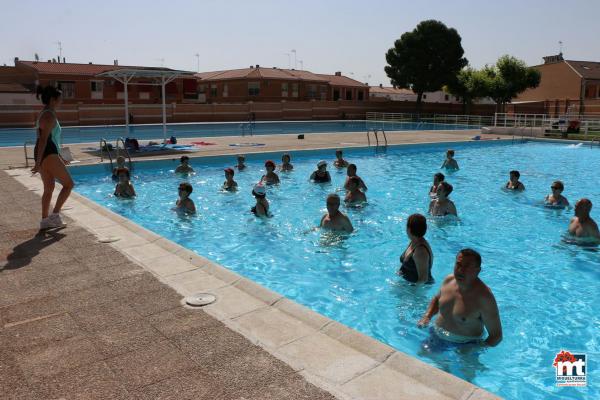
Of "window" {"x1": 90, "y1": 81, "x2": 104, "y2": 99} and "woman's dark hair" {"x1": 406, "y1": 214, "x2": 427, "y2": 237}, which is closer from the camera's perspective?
"woman's dark hair" {"x1": 406, "y1": 214, "x2": 427, "y2": 237}

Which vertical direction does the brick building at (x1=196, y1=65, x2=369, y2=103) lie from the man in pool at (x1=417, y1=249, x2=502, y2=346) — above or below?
above

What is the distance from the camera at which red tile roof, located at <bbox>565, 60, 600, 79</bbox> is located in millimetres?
53378

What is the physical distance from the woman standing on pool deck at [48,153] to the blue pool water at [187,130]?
19.3m

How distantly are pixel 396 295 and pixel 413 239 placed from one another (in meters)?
0.91

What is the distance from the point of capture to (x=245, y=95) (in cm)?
5581

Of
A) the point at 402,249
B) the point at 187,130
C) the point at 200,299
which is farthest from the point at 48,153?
the point at 187,130

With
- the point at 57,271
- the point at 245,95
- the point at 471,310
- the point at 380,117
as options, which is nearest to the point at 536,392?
the point at 471,310

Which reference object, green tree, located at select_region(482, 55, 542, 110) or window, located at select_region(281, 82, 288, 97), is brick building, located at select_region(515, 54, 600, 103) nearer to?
green tree, located at select_region(482, 55, 542, 110)

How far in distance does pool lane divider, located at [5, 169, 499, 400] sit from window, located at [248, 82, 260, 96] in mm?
52099

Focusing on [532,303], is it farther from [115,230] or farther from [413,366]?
[115,230]

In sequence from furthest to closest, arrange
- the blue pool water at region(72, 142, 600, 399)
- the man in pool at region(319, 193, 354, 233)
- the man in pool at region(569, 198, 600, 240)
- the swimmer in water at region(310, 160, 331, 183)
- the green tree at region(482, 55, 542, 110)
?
the green tree at region(482, 55, 542, 110) → the swimmer in water at region(310, 160, 331, 183) → the man in pool at region(319, 193, 354, 233) → the man in pool at region(569, 198, 600, 240) → the blue pool water at region(72, 142, 600, 399)

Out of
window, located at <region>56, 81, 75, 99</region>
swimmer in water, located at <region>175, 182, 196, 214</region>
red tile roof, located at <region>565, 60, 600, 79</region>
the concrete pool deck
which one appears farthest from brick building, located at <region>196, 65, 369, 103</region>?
the concrete pool deck

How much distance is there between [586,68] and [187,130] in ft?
158

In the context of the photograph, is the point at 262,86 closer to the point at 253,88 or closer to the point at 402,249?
the point at 253,88
